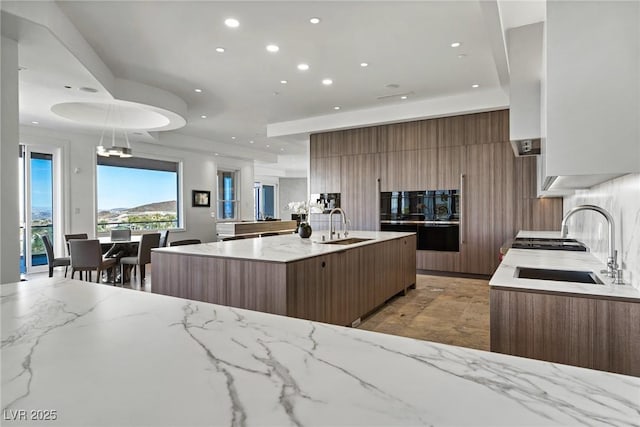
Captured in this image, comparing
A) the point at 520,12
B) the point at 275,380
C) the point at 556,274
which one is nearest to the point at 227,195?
the point at 520,12

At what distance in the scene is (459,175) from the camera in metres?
6.13

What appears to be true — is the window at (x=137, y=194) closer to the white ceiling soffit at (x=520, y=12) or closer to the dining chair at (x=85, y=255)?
the dining chair at (x=85, y=255)

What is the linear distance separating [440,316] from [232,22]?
12.1ft

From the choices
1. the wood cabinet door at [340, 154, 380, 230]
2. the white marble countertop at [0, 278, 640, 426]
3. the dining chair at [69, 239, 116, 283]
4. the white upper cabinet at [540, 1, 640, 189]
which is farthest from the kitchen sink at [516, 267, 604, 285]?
the dining chair at [69, 239, 116, 283]

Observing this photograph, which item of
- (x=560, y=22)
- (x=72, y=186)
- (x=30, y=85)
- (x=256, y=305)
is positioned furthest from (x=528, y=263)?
(x=72, y=186)

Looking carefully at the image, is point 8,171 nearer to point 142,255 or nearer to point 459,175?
point 142,255

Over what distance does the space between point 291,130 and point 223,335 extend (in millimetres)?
7061

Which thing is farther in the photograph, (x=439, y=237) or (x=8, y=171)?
(x=439, y=237)

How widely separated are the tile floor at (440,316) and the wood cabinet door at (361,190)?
193 centimetres

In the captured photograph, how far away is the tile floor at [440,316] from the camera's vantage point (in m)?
3.29

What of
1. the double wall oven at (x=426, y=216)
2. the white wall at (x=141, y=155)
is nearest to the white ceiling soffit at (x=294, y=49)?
the double wall oven at (x=426, y=216)

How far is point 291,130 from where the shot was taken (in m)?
7.62

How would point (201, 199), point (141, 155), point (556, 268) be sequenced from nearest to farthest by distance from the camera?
point (556, 268) → point (141, 155) → point (201, 199)

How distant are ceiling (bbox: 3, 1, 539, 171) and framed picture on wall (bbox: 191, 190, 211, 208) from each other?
12.3ft
